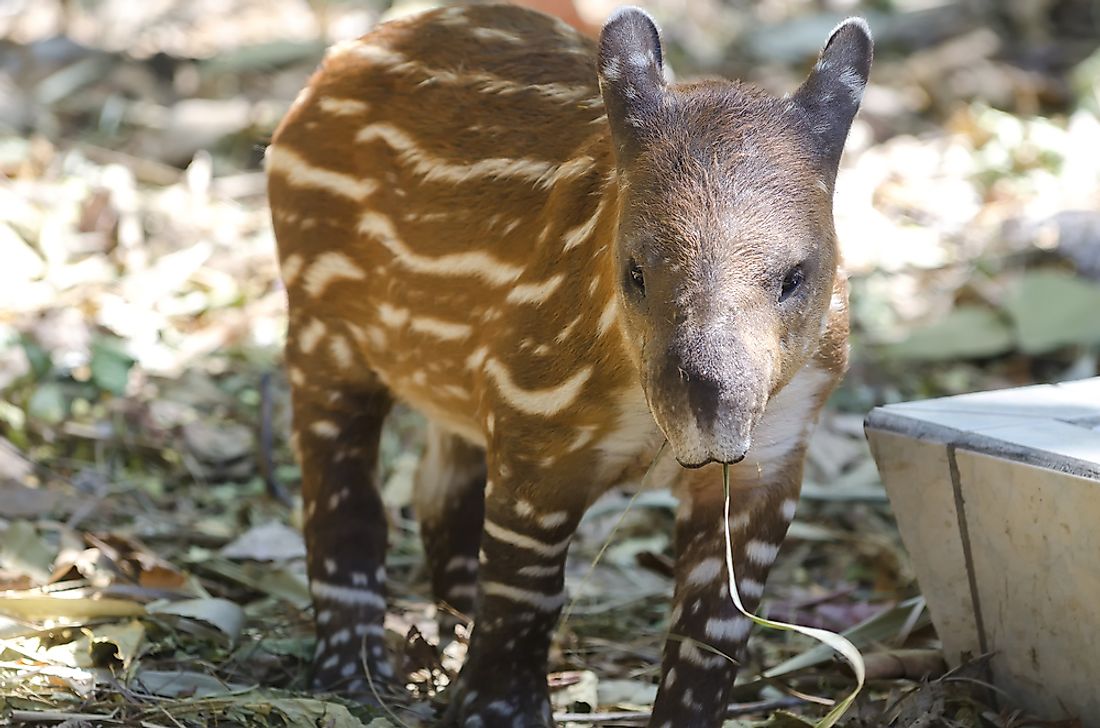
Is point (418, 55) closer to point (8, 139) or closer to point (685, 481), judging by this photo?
point (685, 481)

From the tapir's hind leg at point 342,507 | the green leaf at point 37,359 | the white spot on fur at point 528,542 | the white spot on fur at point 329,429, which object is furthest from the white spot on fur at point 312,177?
the green leaf at point 37,359

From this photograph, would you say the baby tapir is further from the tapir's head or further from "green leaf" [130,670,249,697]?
"green leaf" [130,670,249,697]

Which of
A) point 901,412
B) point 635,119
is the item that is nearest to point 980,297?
point 901,412

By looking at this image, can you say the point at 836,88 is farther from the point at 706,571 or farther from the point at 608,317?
the point at 706,571

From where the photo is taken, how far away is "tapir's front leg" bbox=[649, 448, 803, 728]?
414 cm

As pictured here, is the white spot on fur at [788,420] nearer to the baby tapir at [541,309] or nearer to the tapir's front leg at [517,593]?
the baby tapir at [541,309]

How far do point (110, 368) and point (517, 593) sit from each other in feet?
9.32

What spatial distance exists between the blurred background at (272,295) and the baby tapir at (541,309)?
2.00ft

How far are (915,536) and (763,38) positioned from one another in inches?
317

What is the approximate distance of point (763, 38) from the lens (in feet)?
40.0

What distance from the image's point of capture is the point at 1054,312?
7789mm

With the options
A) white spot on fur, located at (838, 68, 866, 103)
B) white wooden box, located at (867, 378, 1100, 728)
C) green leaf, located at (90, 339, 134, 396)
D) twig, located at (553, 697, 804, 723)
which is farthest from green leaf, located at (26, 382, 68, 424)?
white spot on fur, located at (838, 68, 866, 103)

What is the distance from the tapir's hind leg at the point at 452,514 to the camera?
5578 mm

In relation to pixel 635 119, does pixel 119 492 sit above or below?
below
